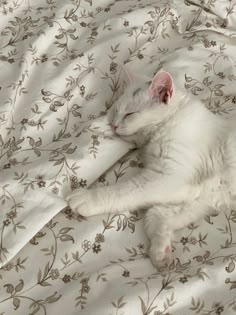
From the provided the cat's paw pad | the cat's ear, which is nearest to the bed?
the cat's paw pad

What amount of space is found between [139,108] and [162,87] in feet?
0.31

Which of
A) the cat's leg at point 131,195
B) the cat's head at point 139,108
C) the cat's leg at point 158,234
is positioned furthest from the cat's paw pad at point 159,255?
the cat's head at point 139,108

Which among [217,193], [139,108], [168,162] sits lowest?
[217,193]

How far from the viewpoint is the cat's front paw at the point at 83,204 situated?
3.67 feet

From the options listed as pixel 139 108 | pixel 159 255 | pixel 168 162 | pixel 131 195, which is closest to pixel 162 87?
pixel 139 108

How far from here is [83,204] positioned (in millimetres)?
1120

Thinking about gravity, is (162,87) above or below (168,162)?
above

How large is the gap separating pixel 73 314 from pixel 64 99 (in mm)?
680

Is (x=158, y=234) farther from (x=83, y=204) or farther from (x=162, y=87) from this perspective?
(x=162, y=87)

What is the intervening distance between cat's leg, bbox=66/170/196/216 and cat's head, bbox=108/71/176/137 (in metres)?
0.15

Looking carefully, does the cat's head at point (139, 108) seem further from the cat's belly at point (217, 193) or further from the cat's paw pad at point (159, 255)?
the cat's paw pad at point (159, 255)

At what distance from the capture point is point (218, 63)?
1.48 meters

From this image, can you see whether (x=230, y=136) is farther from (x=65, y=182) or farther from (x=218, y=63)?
(x=65, y=182)

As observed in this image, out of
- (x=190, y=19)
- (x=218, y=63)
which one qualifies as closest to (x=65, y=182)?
(x=218, y=63)
